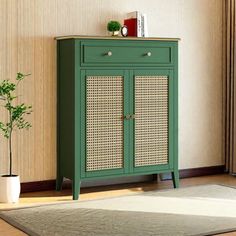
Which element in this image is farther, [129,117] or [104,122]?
[129,117]

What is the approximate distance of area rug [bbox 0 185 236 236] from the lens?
3.68m

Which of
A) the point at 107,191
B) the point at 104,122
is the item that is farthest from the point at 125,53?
the point at 107,191

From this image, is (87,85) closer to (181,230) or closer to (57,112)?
(57,112)

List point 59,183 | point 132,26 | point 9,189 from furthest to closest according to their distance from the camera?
point 132,26, point 59,183, point 9,189

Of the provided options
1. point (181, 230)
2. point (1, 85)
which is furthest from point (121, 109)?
point (181, 230)

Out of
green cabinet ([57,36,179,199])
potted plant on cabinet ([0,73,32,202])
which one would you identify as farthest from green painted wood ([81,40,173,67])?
potted plant on cabinet ([0,73,32,202])

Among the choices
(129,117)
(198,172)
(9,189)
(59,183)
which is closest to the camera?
(9,189)

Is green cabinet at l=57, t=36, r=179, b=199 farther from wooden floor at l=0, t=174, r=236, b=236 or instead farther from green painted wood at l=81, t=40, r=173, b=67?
wooden floor at l=0, t=174, r=236, b=236

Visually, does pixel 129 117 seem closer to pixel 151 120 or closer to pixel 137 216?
pixel 151 120

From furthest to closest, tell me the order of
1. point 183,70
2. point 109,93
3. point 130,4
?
point 183,70 < point 130,4 < point 109,93

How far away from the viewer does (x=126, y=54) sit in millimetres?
4820

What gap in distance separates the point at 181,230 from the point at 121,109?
4.58 ft

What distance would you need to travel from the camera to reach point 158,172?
5.05m

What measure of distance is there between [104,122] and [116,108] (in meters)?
0.15
